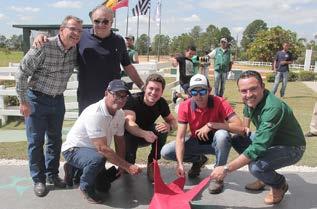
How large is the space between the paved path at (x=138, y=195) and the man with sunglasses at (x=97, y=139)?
23 centimetres

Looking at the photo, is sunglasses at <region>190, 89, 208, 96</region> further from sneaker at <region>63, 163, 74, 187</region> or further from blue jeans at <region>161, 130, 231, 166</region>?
sneaker at <region>63, 163, 74, 187</region>

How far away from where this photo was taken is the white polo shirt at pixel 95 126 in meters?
3.77

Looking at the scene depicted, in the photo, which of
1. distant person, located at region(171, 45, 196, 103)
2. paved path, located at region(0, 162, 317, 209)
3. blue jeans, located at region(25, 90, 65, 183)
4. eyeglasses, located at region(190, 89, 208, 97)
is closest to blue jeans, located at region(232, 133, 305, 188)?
paved path, located at region(0, 162, 317, 209)

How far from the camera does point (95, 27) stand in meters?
4.20

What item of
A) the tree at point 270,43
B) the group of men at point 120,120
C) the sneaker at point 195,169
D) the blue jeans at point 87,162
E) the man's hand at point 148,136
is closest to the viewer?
the group of men at point 120,120

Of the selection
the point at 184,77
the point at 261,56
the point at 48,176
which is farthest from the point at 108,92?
the point at 261,56

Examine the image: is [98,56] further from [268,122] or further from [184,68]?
[184,68]

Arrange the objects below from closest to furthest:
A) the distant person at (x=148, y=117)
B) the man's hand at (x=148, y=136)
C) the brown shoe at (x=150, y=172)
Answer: the man's hand at (x=148, y=136), the distant person at (x=148, y=117), the brown shoe at (x=150, y=172)

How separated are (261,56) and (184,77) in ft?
184

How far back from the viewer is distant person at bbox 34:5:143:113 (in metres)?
4.18

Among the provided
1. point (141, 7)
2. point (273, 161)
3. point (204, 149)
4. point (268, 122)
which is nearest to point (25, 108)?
point (204, 149)

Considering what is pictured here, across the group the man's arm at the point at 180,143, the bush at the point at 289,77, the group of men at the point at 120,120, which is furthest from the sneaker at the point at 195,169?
the bush at the point at 289,77

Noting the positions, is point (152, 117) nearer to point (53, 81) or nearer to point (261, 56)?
point (53, 81)

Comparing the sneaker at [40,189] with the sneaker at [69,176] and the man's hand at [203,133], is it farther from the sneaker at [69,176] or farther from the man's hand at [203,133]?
the man's hand at [203,133]
